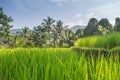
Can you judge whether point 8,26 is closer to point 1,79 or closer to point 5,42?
point 5,42

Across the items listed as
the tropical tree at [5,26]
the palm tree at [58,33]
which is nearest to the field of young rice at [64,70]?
the tropical tree at [5,26]

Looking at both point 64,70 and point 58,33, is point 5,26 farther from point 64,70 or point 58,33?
point 64,70

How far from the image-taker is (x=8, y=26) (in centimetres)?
6419

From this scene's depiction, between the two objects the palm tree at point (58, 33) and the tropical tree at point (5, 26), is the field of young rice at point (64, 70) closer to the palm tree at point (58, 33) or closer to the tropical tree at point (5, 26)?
the tropical tree at point (5, 26)

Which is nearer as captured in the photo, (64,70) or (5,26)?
(64,70)

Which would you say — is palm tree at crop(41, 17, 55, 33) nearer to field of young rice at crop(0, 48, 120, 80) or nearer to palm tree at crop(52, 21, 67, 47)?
palm tree at crop(52, 21, 67, 47)

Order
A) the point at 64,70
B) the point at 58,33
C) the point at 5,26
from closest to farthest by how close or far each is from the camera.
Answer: the point at 64,70 → the point at 5,26 → the point at 58,33

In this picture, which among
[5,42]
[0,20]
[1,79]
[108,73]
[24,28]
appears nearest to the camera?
[108,73]

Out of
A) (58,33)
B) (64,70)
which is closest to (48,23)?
(58,33)

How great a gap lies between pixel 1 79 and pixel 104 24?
258ft

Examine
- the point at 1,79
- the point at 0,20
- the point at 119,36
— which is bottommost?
the point at 1,79

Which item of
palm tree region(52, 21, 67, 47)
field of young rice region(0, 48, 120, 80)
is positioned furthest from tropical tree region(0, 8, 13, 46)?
field of young rice region(0, 48, 120, 80)

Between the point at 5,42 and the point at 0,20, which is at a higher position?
the point at 0,20

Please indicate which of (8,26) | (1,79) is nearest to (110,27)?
(8,26)
